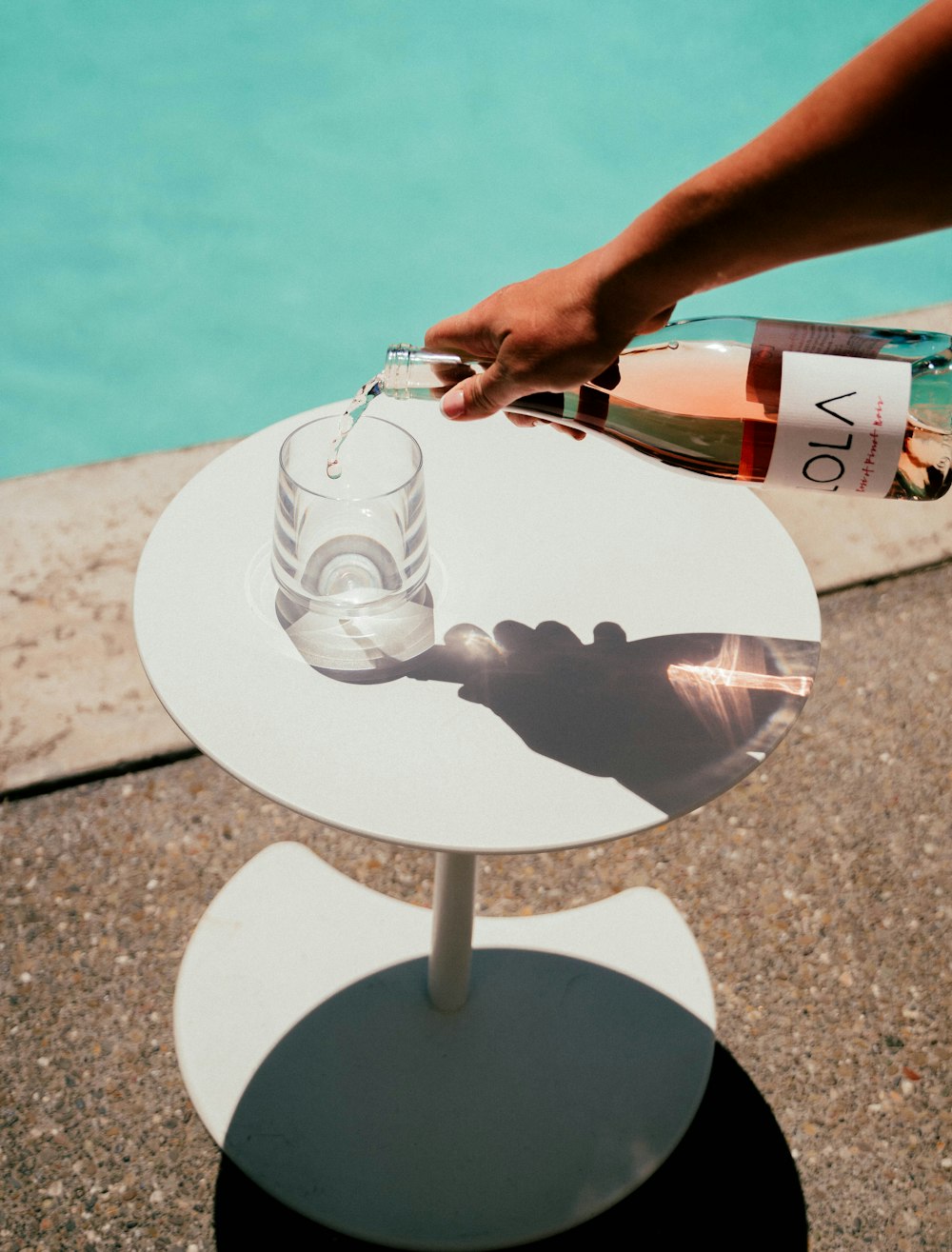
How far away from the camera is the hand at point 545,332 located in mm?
754

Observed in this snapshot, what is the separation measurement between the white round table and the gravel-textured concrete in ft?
0.22

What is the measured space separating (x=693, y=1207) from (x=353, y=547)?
910mm

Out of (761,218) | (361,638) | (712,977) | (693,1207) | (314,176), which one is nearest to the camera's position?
(761,218)

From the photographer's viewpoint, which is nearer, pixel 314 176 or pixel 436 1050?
pixel 436 1050

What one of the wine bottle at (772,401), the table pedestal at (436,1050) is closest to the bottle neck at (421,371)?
the wine bottle at (772,401)

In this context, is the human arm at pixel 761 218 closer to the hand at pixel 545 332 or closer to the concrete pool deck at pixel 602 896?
the hand at pixel 545 332

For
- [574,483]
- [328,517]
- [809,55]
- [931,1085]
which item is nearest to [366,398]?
[328,517]

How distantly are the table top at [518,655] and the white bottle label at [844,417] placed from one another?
7.7 inches

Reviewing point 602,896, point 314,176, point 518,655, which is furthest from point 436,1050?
point 314,176

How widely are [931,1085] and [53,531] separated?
66.7 inches

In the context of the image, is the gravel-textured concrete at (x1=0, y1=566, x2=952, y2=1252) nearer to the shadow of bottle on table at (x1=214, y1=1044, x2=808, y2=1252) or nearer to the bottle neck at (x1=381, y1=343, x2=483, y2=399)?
the shadow of bottle on table at (x1=214, y1=1044, x2=808, y2=1252)

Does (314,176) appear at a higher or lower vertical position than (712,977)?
higher

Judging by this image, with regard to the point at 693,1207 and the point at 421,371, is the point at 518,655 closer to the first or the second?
the point at 421,371

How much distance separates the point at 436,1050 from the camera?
4.37ft
